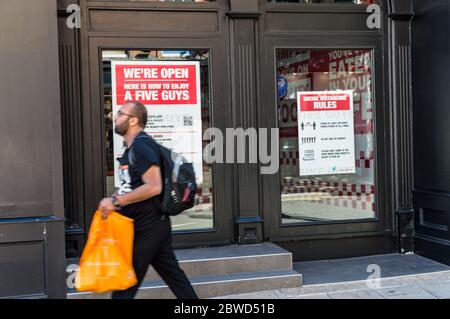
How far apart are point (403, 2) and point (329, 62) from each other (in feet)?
3.70

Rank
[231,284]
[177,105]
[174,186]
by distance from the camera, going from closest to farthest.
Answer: [174,186] < [231,284] < [177,105]

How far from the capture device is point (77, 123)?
5.98 m

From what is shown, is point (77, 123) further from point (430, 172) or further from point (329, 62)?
point (430, 172)

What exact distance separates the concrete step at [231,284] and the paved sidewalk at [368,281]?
6 centimetres

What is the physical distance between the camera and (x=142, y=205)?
3.89 metres

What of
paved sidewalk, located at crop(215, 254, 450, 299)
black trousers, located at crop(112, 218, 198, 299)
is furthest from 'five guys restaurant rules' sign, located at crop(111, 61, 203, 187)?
black trousers, located at crop(112, 218, 198, 299)

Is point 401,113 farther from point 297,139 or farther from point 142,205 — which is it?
point 142,205

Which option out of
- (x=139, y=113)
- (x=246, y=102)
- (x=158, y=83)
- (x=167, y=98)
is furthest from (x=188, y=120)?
(x=139, y=113)

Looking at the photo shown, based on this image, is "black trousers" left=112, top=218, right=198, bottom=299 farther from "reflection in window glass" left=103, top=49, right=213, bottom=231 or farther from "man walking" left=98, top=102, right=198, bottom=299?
"reflection in window glass" left=103, top=49, right=213, bottom=231

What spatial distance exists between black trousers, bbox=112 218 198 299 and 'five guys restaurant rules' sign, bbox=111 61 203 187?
7.49ft

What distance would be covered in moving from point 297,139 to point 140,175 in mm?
3181

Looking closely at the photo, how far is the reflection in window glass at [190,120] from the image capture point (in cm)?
615

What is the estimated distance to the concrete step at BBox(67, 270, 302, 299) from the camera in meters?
5.32
